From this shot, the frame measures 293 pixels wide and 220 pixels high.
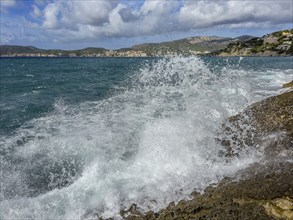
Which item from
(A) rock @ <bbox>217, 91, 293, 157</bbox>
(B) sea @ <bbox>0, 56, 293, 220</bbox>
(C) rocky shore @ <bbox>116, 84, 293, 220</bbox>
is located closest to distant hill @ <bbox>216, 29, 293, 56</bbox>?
(B) sea @ <bbox>0, 56, 293, 220</bbox>

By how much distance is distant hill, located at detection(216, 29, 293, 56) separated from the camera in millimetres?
121062

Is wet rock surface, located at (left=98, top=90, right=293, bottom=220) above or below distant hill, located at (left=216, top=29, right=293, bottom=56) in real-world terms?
above

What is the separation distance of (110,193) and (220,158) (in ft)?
10.5

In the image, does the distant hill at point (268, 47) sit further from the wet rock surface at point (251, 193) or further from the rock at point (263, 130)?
Answer: the wet rock surface at point (251, 193)

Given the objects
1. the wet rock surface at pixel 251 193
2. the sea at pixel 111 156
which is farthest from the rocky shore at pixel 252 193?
the sea at pixel 111 156

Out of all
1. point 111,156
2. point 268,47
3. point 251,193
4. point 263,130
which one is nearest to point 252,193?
point 251,193

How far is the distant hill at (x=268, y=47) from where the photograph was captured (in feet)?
397

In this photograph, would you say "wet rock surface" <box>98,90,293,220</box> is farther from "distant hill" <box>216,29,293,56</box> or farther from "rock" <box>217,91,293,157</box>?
"distant hill" <box>216,29,293,56</box>

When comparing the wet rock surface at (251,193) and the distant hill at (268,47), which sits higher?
the wet rock surface at (251,193)

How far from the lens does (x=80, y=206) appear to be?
7734mm

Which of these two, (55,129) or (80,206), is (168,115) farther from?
(80,206)

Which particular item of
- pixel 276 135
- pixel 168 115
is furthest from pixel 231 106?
pixel 276 135

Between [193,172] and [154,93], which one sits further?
[154,93]

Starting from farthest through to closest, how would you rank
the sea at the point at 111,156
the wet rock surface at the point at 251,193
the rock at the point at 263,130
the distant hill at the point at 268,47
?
the distant hill at the point at 268,47 → the rock at the point at 263,130 → the sea at the point at 111,156 → the wet rock surface at the point at 251,193
